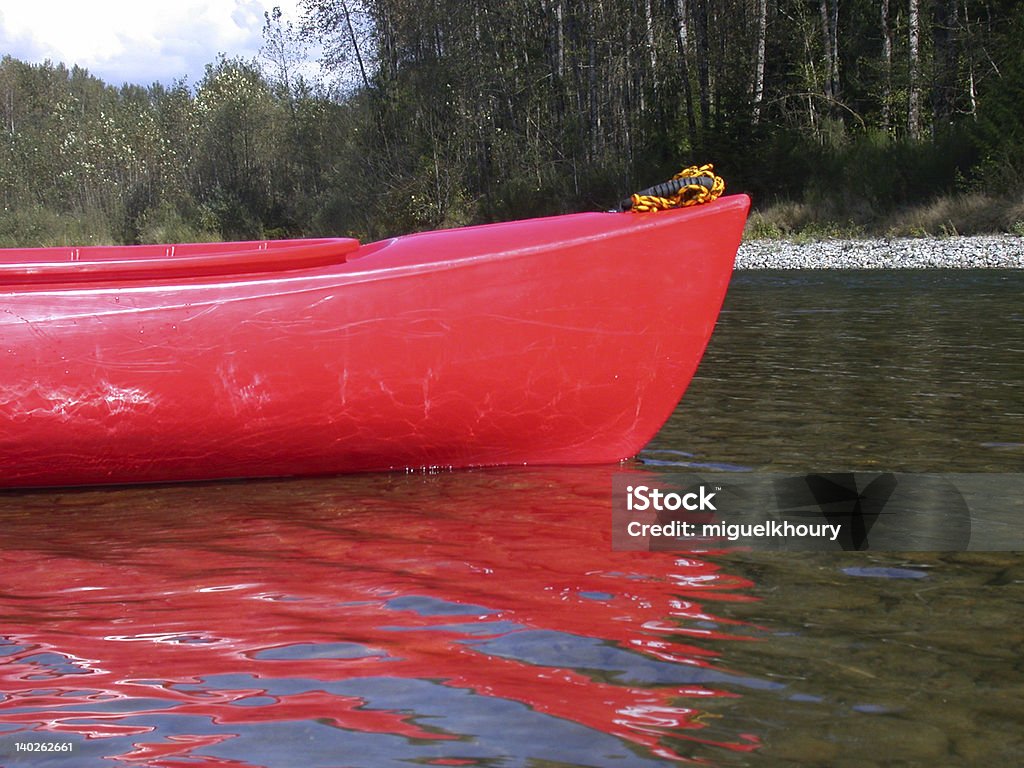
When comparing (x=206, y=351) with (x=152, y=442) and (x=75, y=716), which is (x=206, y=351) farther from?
(x=75, y=716)

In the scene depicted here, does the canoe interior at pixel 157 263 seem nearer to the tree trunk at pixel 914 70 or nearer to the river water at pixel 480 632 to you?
the river water at pixel 480 632

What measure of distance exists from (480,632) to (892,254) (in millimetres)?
14351

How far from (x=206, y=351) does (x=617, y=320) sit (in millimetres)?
1423

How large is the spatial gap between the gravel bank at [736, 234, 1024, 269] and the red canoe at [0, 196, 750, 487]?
36.3 ft

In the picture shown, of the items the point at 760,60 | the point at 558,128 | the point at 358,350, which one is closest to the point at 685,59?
the point at 760,60

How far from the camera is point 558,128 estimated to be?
28.2 m

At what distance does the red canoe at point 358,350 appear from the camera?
3.69 m

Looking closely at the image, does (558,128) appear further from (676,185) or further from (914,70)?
(676,185)

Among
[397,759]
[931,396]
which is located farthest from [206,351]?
[931,396]

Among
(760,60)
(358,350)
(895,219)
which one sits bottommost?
(358,350)

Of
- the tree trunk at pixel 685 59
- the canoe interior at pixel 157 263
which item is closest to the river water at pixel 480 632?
the canoe interior at pixel 157 263

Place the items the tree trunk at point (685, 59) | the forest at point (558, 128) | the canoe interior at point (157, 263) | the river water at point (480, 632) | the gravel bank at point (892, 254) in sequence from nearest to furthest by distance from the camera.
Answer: the river water at point (480, 632), the canoe interior at point (157, 263), the gravel bank at point (892, 254), the forest at point (558, 128), the tree trunk at point (685, 59)
